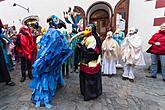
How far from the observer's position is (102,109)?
9.34ft

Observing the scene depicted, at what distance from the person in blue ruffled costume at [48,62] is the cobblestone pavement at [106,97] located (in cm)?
21

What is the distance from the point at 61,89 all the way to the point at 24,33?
1.75 m

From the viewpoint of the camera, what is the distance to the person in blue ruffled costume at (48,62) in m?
2.73

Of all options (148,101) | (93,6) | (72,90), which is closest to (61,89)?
(72,90)

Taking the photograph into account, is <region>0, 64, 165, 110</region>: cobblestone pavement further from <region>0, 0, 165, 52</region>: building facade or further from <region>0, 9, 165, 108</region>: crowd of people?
<region>0, 0, 165, 52</region>: building facade

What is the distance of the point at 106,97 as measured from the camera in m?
3.36

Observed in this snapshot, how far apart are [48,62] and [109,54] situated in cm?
247

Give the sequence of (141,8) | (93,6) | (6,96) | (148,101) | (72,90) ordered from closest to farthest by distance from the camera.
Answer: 1. (148,101)
2. (6,96)
3. (72,90)
4. (141,8)
5. (93,6)

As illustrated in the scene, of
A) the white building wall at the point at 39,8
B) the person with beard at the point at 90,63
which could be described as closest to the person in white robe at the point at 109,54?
the person with beard at the point at 90,63

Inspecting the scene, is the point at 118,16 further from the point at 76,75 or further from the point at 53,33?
the point at 53,33

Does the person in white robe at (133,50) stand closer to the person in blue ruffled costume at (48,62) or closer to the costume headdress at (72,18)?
the costume headdress at (72,18)

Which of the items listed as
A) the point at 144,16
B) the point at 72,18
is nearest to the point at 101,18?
the point at 144,16

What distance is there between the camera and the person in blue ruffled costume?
2.73 m

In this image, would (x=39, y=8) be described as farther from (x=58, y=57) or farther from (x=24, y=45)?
(x=58, y=57)
